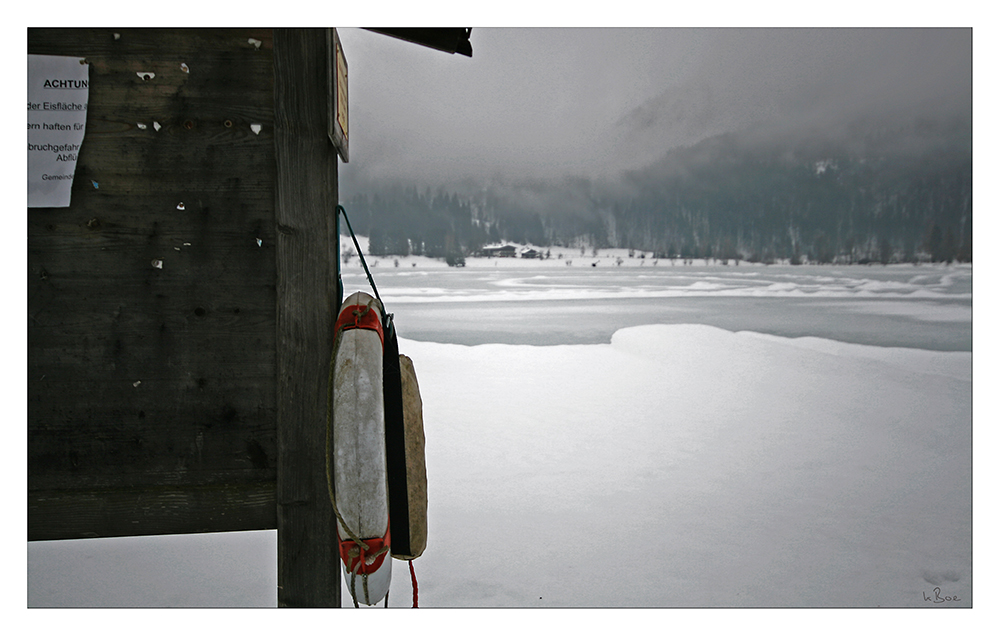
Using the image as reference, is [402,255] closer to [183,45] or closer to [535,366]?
[535,366]

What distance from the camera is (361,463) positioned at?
1.00 meters

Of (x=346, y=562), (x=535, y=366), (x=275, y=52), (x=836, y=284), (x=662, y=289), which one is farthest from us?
(x=662, y=289)

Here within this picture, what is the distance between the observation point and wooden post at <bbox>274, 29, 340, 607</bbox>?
116 cm

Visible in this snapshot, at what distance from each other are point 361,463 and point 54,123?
983mm

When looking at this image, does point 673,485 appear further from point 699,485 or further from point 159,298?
point 159,298

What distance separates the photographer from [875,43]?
9.33 metres

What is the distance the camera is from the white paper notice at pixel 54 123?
112cm

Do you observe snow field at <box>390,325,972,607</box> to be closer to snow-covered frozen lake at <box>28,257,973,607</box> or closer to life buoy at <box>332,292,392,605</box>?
snow-covered frozen lake at <box>28,257,973,607</box>

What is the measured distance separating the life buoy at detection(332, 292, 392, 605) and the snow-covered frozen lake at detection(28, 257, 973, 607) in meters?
1.30

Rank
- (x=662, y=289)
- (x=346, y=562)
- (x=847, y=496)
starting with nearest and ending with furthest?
(x=346, y=562) → (x=847, y=496) → (x=662, y=289)

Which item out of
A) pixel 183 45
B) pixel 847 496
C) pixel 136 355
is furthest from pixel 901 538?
pixel 183 45

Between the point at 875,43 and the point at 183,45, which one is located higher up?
the point at 875,43

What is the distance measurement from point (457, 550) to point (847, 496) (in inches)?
93.1
